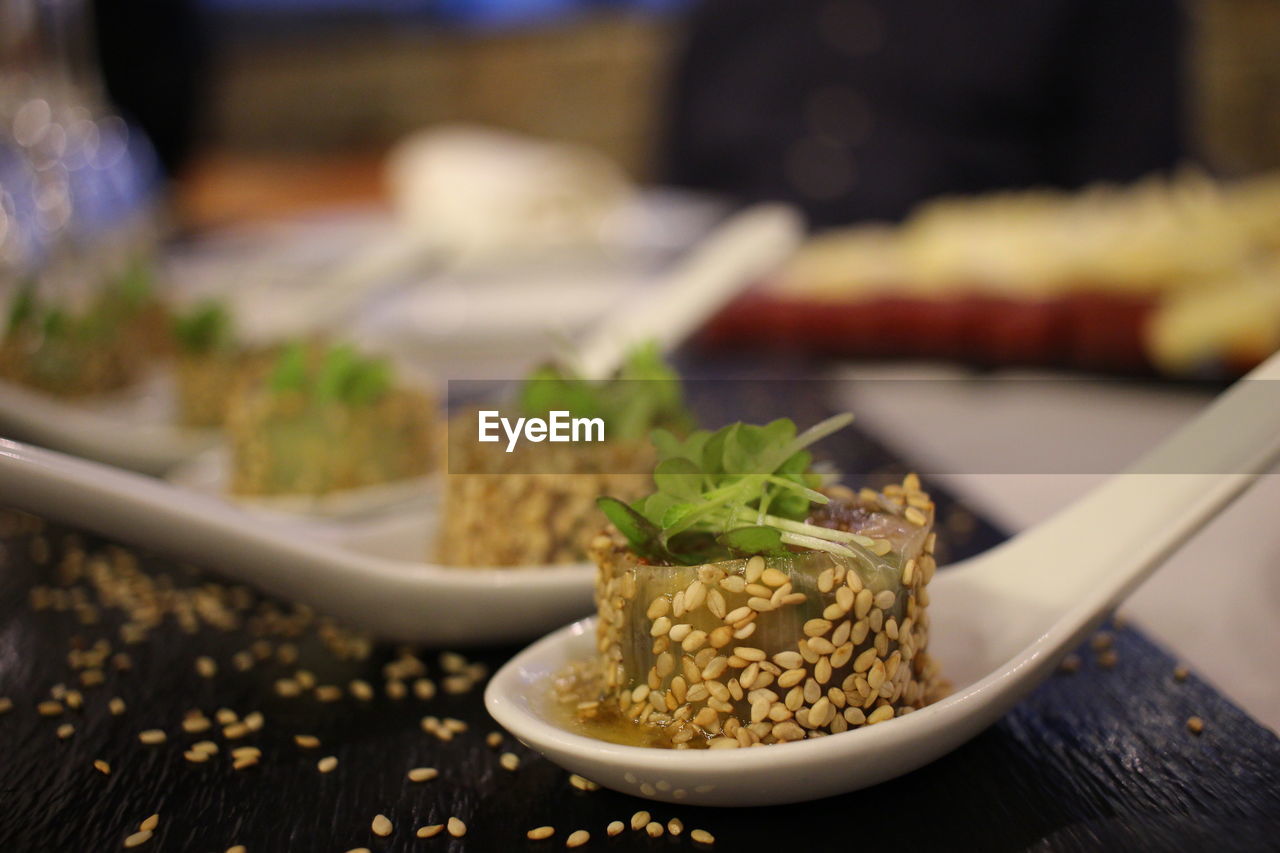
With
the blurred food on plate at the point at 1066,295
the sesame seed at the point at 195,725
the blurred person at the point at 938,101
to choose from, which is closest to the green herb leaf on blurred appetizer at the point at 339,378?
the sesame seed at the point at 195,725

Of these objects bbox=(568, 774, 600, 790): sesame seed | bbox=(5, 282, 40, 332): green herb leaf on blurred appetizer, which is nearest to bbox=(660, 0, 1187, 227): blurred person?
bbox=(5, 282, 40, 332): green herb leaf on blurred appetizer

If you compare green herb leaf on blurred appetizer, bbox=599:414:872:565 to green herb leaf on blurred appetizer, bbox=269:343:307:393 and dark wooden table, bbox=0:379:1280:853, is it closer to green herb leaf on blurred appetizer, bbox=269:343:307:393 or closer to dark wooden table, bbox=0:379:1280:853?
dark wooden table, bbox=0:379:1280:853

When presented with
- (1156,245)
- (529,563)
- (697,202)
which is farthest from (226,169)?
(529,563)

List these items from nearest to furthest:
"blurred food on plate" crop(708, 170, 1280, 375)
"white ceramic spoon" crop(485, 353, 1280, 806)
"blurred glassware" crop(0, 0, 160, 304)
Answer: "white ceramic spoon" crop(485, 353, 1280, 806) → "blurred food on plate" crop(708, 170, 1280, 375) → "blurred glassware" crop(0, 0, 160, 304)

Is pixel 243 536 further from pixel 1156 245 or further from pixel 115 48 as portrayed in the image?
pixel 115 48

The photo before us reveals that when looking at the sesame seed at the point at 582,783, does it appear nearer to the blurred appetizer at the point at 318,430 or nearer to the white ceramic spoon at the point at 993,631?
the white ceramic spoon at the point at 993,631

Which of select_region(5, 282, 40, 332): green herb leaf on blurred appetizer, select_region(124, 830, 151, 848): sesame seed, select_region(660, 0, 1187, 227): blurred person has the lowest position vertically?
select_region(660, 0, 1187, 227): blurred person
